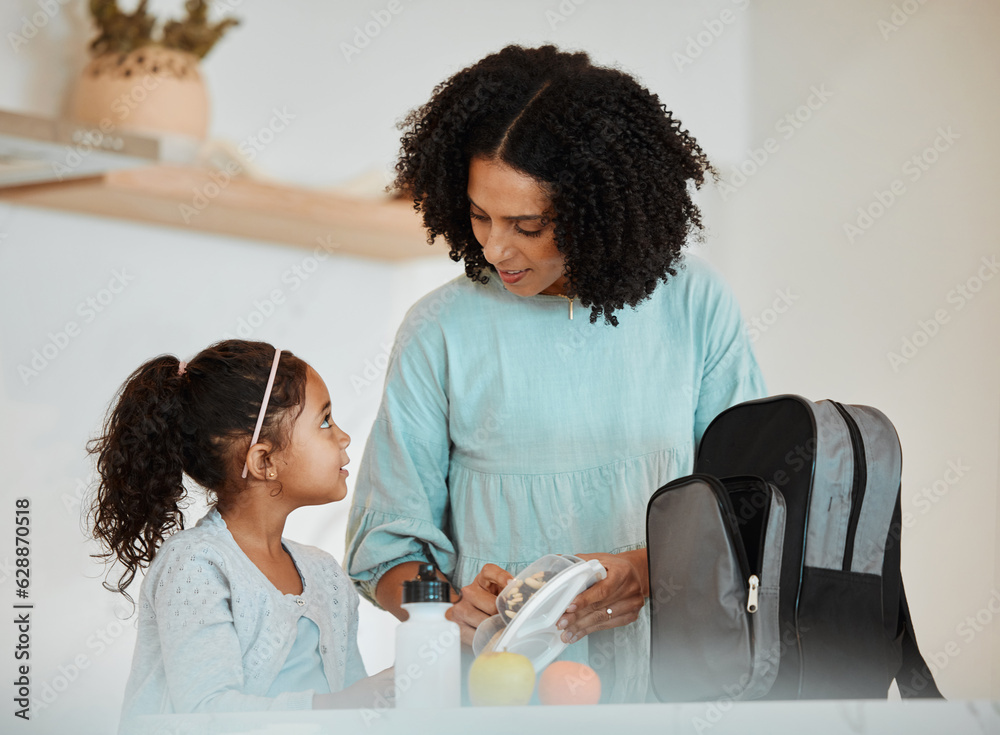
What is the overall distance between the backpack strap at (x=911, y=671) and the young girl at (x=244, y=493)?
0.57 m

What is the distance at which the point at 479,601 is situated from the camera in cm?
95

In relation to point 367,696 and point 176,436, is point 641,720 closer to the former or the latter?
point 367,696

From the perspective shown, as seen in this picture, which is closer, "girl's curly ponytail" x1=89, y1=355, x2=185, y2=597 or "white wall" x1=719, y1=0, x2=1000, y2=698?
"girl's curly ponytail" x1=89, y1=355, x2=185, y2=597

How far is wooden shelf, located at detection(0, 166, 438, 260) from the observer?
60.9 inches

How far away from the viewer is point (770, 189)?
2344mm

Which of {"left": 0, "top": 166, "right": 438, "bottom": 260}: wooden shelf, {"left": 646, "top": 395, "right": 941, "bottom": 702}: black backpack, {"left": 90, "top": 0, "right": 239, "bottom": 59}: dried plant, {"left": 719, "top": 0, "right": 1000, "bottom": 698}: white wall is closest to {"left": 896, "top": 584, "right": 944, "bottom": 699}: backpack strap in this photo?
{"left": 646, "top": 395, "right": 941, "bottom": 702}: black backpack

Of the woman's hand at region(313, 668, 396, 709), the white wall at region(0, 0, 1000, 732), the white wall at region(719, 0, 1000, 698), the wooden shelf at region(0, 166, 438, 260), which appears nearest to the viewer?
the woman's hand at region(313, 668, 396, 709)

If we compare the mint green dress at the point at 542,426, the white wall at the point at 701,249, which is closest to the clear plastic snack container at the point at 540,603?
the mint green dress at the point at 542,426

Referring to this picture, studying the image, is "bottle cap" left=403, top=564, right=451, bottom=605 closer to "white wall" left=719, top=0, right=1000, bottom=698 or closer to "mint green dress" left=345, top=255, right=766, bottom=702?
"mint green dress" left=345, top=255, right=766, bottom=702

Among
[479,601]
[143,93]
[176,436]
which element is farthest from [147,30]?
[479,601]

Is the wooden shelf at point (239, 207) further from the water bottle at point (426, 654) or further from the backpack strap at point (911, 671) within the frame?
the backpack strap at point (911, 671)

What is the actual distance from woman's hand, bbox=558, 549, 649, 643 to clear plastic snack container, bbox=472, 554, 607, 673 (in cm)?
2

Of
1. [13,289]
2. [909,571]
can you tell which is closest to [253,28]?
[13,289]

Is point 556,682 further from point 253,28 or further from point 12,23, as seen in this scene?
point 253,28
